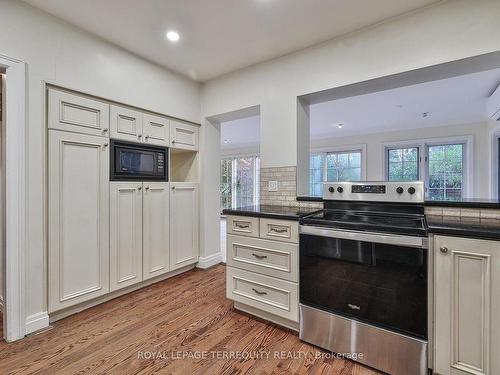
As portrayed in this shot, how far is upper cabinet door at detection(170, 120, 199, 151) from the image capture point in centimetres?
287

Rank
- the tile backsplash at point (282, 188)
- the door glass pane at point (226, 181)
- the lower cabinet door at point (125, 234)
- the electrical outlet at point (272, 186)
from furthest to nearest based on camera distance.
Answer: the door glass pane at point (226, 181) < the electrical outlet at point (272, 186) < the tile backsplash at point (282, 188) < the lower cabinet door at point (125, 234)

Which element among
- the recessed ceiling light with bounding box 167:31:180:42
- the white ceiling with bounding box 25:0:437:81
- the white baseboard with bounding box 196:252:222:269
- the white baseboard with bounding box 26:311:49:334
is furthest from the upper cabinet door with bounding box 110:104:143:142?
the white baseboard with bounding box 196:252:222:269

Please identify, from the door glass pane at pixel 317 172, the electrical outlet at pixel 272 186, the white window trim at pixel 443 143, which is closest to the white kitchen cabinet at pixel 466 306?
the electrical outlet at pixel 272 186

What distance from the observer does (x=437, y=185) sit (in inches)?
190

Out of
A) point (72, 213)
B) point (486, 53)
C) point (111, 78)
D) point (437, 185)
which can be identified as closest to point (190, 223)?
point (72, 213)

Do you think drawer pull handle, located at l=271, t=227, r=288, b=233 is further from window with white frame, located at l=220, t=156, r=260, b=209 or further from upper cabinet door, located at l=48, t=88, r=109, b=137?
window with white frame, located at l=220, t=156, r=260, b=209

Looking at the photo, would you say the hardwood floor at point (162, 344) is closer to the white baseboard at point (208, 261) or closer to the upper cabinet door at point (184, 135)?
the white baseboard at point (208, 261)

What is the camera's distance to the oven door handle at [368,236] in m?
1.35

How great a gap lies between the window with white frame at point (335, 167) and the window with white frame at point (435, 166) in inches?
26.2

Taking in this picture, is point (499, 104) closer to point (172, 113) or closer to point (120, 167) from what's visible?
point (172, 113)

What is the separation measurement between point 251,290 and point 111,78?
221 centimetres

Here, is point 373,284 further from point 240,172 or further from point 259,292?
point 240,172

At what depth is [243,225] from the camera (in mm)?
2059

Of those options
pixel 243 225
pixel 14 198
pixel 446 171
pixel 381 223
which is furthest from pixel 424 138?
pixel 14 198
